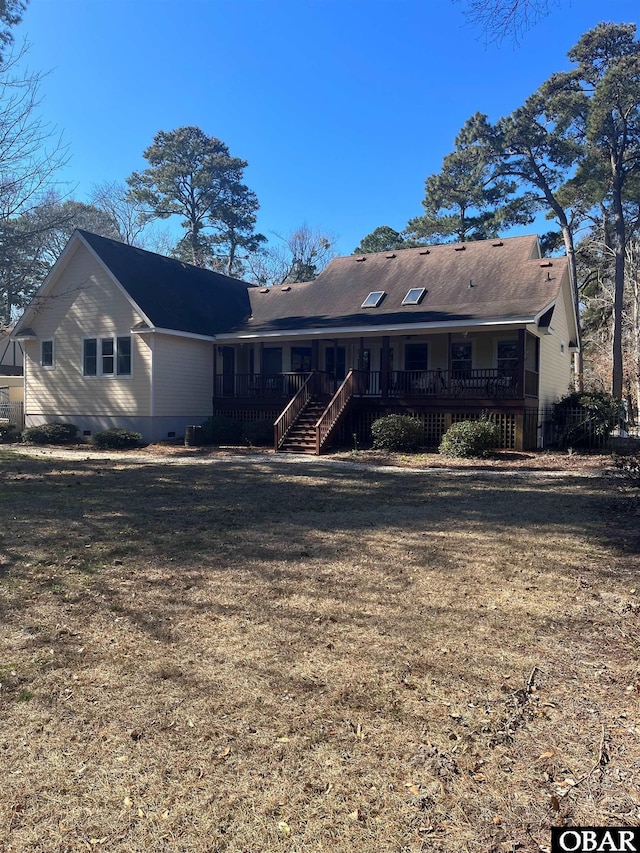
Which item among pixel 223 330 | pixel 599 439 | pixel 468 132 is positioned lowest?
pixel 599 439

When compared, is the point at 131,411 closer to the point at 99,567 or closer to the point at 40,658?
the point at 99,567

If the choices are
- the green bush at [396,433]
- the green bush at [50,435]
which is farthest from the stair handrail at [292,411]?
the green bush at [50,435]

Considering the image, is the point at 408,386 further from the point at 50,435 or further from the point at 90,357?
the point at 50,435

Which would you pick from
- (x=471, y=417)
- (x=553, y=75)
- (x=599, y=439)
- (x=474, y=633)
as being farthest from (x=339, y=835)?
(x=553, y=75)

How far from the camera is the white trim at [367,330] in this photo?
16.7m

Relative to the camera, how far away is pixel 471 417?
1784cm

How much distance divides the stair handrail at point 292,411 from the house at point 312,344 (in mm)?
54

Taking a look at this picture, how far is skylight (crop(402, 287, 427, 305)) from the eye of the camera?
797 inches

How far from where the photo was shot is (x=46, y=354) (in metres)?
23.0

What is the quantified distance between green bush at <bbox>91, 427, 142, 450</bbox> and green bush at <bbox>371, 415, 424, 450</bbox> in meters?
8.20

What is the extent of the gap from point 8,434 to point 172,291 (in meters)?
8.26

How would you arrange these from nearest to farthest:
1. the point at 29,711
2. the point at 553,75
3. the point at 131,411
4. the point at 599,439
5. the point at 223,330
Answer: the point at 29,711 → the point at 599,439 → the point at 131,411 → the point at 223,330 → the point at 553,75

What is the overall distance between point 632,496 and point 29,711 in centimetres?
882

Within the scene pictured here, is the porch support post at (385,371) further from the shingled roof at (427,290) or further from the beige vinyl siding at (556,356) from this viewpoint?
the beige vinyl siding at (556,356)
